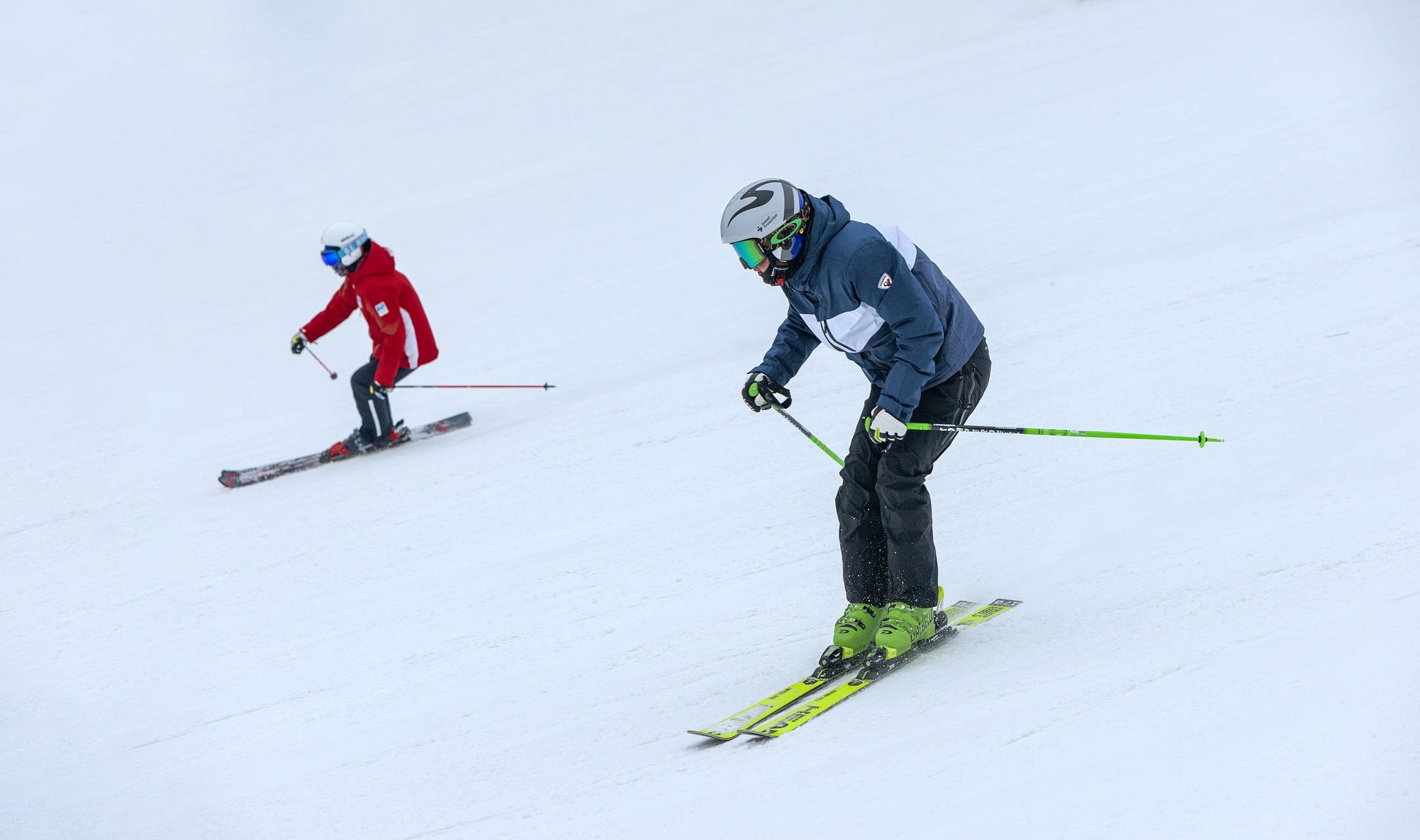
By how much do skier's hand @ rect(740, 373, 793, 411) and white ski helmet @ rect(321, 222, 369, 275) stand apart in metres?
4.83

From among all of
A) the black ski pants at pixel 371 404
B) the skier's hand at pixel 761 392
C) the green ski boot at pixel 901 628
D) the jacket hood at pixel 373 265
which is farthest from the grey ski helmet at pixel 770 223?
the black ski pants at pixel 371 404

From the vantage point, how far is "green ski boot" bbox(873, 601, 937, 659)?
162 inches

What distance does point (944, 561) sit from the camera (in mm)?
5355

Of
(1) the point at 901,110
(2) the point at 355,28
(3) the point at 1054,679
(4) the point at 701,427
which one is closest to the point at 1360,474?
(3) the point at 1054,679

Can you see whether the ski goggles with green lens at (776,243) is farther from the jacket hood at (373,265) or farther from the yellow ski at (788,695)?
the jacket hood at (373,265)

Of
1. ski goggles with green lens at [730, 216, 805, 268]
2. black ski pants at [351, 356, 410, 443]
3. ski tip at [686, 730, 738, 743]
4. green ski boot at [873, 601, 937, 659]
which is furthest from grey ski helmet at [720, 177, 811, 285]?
black ski pants at [351, 356, 410, 443]

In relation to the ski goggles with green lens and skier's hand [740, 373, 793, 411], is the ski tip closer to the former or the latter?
skier's hand [740, 373, 793, 411]

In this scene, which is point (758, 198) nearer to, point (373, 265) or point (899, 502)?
point (899, 502)

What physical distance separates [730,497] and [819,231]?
2.91 meters

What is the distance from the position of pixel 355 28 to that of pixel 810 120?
14574mm

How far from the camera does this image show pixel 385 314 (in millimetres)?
8398

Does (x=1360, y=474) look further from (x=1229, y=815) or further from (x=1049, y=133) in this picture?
(x=1049, y=133)

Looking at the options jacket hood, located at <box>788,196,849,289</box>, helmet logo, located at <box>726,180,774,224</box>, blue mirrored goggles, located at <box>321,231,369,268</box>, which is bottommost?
jacket hood, located at <box>788,196,849,289</box>

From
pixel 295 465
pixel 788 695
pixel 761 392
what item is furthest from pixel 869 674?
pixel 295 465
